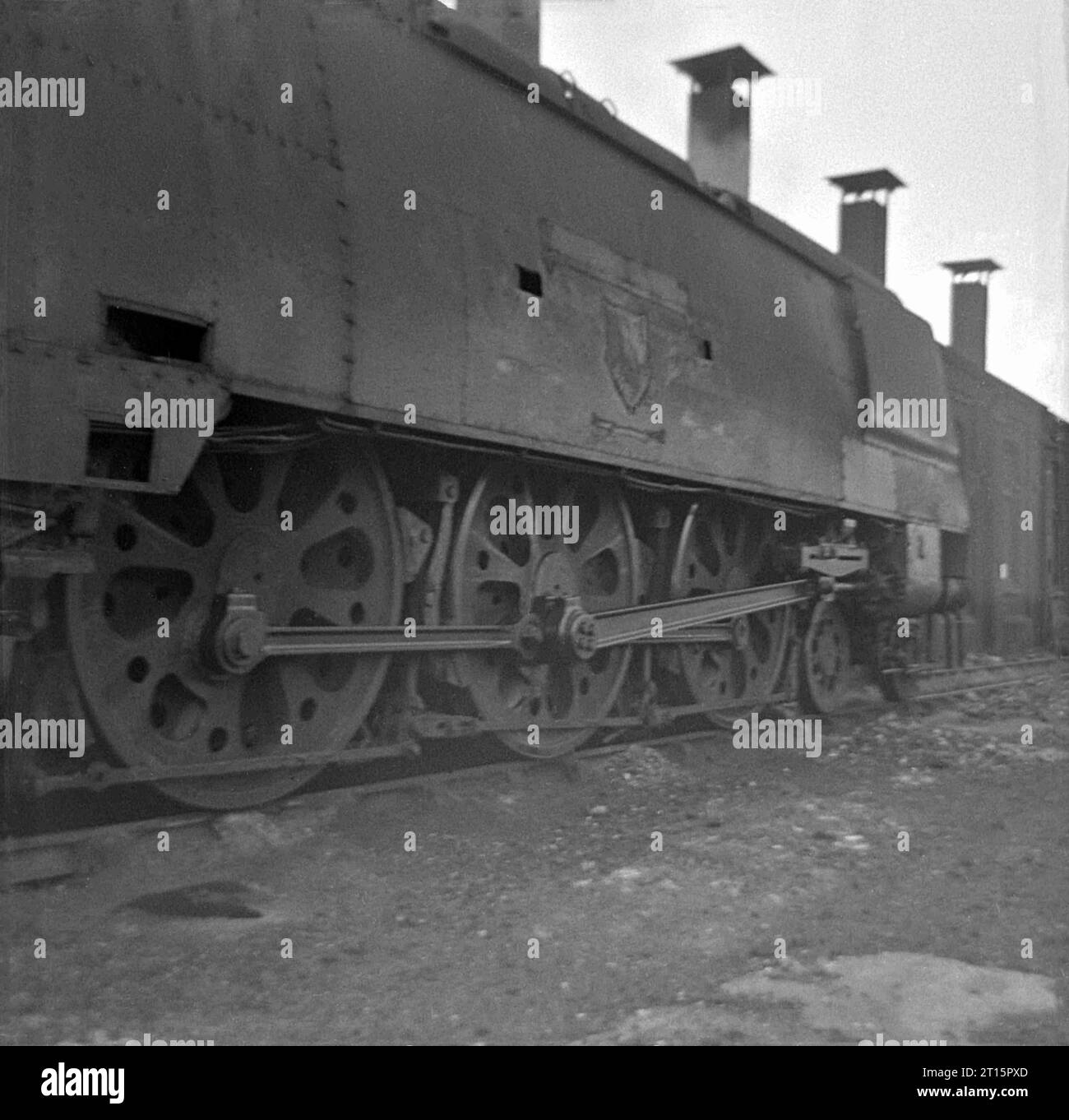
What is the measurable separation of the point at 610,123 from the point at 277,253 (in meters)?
2.85

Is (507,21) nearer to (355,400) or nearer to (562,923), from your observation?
(355,400)

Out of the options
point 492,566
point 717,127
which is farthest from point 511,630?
point 717,127

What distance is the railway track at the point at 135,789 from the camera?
3605mm

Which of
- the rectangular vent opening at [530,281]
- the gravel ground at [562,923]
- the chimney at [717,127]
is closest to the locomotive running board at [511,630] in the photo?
the gravel ground at [562,923]

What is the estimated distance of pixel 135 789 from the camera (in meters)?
4.23

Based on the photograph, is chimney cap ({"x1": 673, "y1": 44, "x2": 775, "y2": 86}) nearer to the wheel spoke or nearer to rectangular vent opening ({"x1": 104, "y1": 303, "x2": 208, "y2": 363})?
the wheel spoke

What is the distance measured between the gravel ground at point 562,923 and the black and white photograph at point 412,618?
0.02 meters

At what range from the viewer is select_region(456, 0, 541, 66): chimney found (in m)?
6.16

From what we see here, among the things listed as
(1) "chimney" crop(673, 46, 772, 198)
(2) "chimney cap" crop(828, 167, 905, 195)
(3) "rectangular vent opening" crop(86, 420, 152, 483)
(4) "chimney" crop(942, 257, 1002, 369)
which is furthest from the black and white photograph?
(4) "chimney" crop(942, 257, 1002, 369)

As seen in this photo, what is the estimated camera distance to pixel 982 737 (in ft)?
25.0

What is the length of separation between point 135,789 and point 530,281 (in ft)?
9.11

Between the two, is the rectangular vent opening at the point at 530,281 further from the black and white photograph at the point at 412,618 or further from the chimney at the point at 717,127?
the chimney at the point at 717,127

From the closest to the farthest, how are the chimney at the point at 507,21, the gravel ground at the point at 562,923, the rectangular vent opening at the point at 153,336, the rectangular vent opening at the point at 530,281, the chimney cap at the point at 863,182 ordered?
the gravel ground at the point at 562,923
the rectangular vent opening at the point at 153,336
the rectangular vent opening at the point at 530,281
the chimney at the point at 507,21
the chimney cap at the point at 863,182

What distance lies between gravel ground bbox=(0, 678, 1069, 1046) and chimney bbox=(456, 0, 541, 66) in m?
3.69
